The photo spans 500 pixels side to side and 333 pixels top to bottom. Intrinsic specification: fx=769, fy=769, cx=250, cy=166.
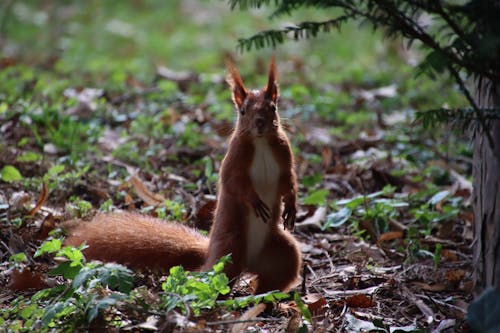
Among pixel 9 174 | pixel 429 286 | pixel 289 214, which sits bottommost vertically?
pixel 429 286

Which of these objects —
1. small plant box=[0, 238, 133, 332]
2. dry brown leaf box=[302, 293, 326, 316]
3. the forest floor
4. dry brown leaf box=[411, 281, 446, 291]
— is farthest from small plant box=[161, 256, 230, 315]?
dry brown leaf box=[411, 281, 446, 291]

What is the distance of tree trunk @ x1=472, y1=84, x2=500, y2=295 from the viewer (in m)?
2.66

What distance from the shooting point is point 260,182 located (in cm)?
329

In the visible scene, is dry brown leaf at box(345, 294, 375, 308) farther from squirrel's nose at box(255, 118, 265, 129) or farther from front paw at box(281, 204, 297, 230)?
squirrel's nose at box(255, 118, 265, 129)

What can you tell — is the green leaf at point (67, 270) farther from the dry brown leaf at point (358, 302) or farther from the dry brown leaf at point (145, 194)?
the dry brown leaf at point (145, 194)

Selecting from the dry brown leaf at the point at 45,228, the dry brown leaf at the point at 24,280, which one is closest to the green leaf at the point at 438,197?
the dry brown leaf at the point at 45,228

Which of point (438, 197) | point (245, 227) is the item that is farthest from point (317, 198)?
point (245, 227)

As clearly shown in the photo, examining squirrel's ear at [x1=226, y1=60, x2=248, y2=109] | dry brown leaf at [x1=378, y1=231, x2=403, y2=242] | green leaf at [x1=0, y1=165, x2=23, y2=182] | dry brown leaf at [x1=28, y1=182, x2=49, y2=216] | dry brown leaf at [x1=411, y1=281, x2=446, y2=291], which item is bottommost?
dry brown leaf at [x1=411, y1=281, x2=446, y2=291]

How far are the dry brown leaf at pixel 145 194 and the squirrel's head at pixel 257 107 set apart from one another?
0.94 metres

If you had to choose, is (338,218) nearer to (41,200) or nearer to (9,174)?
(41,200)

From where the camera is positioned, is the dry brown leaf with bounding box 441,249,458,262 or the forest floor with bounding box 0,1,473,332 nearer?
the forest floor with bounding box 0,1,473,332

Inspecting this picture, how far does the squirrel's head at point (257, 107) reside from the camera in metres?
3.20

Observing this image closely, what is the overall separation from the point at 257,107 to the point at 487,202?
3.32ft

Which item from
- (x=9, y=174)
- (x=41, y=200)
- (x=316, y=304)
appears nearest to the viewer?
(x=316, y=304)
